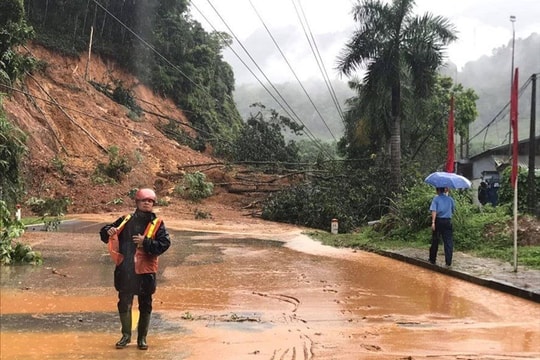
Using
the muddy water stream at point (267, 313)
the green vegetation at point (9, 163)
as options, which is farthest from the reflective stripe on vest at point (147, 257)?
the green vegetation at point (9, 163)

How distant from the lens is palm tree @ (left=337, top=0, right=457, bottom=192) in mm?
21859

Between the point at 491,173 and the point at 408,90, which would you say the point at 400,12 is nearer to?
the point at 408,90

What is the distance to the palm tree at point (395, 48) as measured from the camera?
861 inches

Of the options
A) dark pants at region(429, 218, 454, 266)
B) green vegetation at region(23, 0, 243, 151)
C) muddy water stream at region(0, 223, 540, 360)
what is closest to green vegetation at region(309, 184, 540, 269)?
dark pants at region(429, 218, 454, 266)

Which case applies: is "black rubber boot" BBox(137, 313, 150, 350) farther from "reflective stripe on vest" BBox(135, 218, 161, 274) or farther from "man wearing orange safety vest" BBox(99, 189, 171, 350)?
"reflective stripe on vest" BBox(135, 218, 161, 274)

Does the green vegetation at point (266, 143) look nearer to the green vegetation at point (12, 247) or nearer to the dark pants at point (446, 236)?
the dark pants at point (446, 236)

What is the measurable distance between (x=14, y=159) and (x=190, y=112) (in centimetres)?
3305

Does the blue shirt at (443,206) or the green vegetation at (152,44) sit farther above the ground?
the green vegetation at (152,44)

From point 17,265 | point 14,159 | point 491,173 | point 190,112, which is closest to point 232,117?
point 190,112

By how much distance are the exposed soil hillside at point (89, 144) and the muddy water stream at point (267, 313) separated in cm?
1574

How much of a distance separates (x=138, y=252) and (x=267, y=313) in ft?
8.16

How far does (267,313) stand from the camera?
683 cm

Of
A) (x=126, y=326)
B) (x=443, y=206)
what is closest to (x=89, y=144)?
(x=443, y=206)

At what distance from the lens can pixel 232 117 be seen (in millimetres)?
55312
